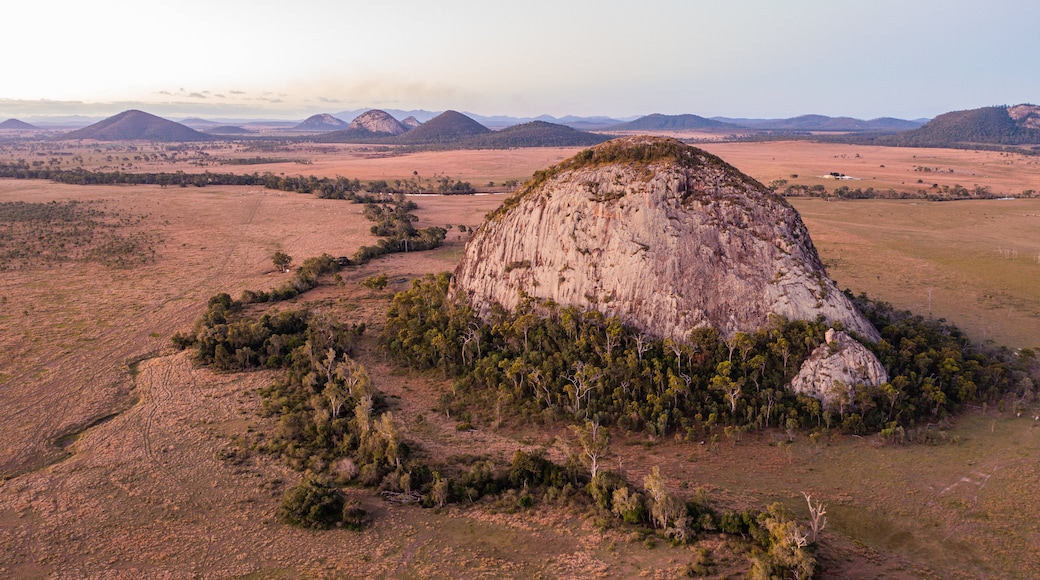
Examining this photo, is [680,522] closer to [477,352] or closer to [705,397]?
[705,397]

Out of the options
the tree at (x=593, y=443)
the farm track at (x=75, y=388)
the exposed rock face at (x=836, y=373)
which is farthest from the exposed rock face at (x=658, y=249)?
the farm track at (x=75, y=388)

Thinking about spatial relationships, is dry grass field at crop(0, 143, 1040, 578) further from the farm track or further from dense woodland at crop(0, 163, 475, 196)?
dense woodland at crop(0, 163, 475, 196)

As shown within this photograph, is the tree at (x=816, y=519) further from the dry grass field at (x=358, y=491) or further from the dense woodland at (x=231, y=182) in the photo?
the dense woodland at (x=231, y=182)

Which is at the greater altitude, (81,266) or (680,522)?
(81,266)

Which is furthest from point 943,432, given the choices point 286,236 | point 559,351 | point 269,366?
point 286,236

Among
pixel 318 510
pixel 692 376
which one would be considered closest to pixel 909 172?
pixel 692 376

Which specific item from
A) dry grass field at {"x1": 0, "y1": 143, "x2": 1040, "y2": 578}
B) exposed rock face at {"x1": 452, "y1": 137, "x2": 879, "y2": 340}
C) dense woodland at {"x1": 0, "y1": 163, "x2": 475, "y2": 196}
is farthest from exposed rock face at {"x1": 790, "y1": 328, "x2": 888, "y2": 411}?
dense woodland at {"x1": 0, "y1": 163, "x2": 475, "y2": 196}

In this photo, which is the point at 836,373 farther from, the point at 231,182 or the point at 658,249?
the point at 231,182
